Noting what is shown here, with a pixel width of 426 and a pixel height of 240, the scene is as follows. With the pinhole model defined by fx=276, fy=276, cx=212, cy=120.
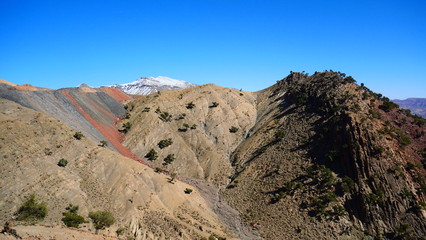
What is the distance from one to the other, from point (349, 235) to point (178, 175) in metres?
30.8

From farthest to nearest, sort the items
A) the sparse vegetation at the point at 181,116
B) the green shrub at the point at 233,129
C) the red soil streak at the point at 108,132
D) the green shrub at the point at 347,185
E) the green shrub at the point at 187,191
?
the sparse vegetation at the point at 181,116, the green shrub at the point at 233,129, the red soil streak at the point at 108,132, the green shrub at the point at 187,191, the green shrub at the point at 347,185

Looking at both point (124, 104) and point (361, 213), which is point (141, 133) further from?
point (361, 213)

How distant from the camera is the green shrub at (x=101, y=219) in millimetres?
29866

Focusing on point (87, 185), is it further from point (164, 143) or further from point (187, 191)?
point (164, 143)

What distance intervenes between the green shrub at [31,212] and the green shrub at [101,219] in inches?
186

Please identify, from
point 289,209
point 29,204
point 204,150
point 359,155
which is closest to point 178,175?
point 204,150

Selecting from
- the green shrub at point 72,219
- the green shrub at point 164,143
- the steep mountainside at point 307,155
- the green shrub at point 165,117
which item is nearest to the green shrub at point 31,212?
the green shrub at point 72,219

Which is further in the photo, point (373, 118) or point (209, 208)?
point (373, 118)

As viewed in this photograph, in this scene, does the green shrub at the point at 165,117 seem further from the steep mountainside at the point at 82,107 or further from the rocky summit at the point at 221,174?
the steep mountainside at the point at 82,107

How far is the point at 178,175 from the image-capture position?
53906mm

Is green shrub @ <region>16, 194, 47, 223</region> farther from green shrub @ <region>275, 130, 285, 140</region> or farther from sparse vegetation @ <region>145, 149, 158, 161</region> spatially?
green shrub @ <region>275, 130, 285, 140</region>

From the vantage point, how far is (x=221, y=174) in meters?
55.1

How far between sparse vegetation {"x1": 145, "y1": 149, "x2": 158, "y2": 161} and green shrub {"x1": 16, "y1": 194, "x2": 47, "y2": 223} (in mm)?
28504

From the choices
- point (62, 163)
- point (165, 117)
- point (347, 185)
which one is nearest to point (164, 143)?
point (165, 117)
